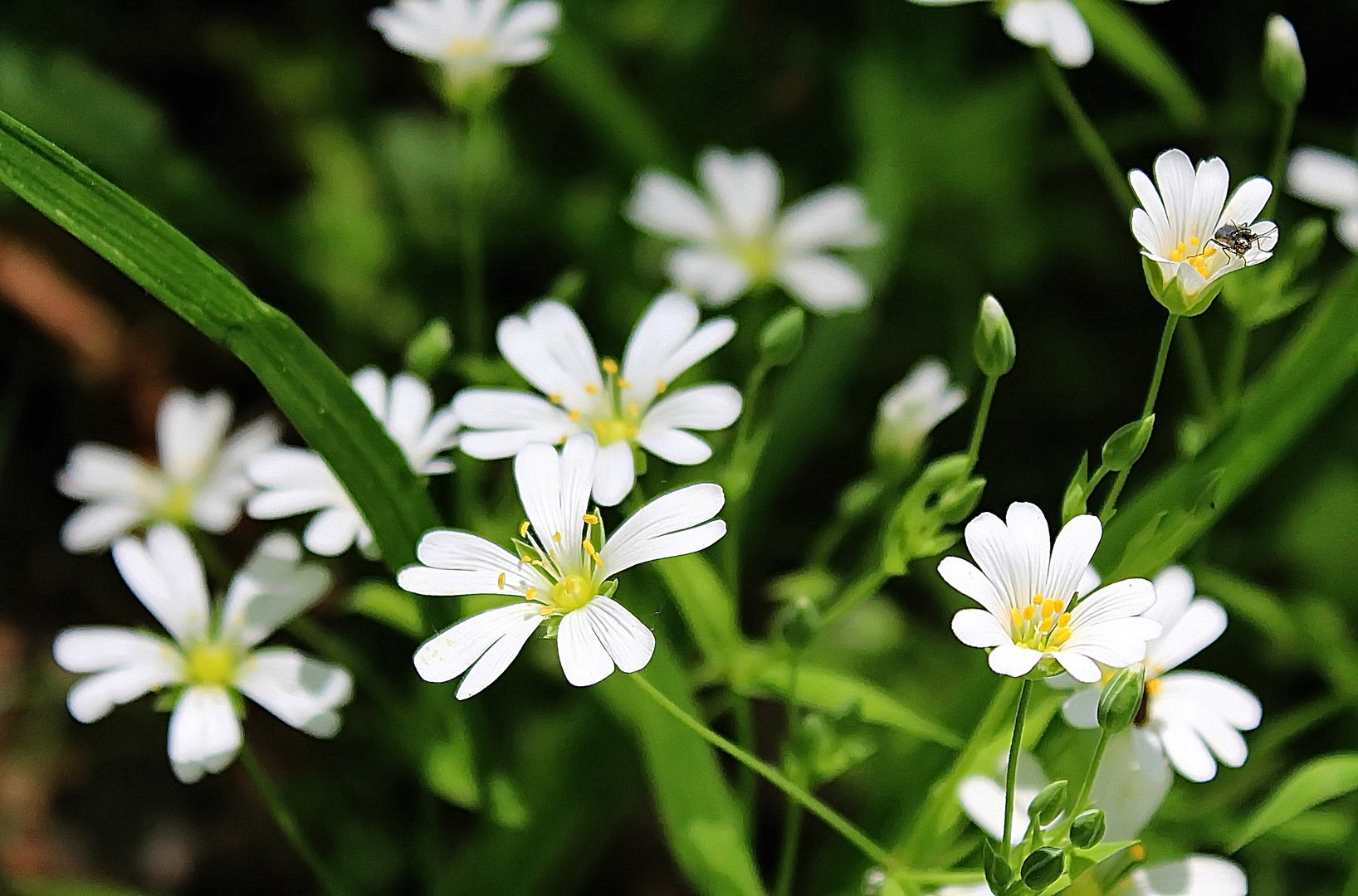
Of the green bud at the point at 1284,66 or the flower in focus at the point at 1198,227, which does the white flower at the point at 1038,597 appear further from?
the green bud at the point at 1284,66

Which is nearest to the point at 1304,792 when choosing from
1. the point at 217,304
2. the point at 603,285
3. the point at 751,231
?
the point at 751,231

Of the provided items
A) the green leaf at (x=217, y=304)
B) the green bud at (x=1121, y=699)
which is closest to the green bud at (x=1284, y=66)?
the green bud at (x=1121, y=699)

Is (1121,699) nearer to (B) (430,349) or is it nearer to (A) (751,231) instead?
(B) (430,349)

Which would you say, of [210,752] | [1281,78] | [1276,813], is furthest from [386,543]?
[1281,78]

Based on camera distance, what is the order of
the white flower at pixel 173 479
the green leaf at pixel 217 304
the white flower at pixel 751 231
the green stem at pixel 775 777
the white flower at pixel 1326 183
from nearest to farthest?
the green stem at pixel 775 777 < the green leaf at pixel 217 304 < the white flower at pixel 173 479 < the white flower at pixel 1326 183 < the white flower at pixel 751 231

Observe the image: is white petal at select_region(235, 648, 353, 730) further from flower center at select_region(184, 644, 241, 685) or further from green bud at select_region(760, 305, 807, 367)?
green bud at select_region(760, 305, 807, 367)

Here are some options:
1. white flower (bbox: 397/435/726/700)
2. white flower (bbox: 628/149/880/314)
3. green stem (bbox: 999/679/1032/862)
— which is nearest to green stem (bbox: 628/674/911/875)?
white flower (bbox: 397/435/726/700)

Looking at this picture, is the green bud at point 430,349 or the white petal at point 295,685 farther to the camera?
the green bud at point 430,349
